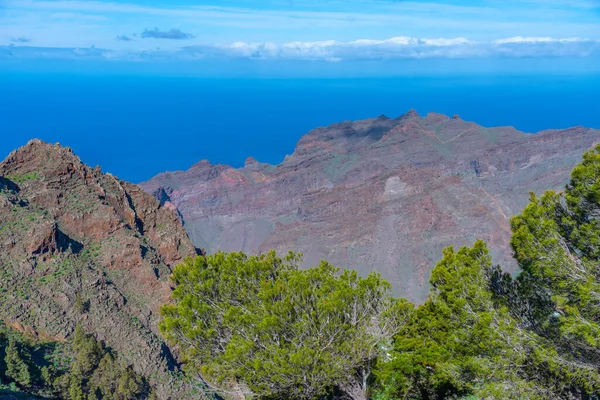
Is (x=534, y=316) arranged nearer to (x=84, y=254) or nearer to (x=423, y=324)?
(x=423, y=324)

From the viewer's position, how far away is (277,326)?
13.8 meters

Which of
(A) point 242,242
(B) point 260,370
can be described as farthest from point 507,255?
(B) point 260,370

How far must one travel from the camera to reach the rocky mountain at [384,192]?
67625 millimetres

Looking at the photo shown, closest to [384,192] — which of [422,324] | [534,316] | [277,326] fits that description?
[422,324]

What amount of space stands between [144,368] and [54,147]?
18.5m

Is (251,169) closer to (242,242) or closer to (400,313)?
(242,242)

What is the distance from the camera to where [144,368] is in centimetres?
2803

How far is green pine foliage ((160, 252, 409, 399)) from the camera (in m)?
13.7

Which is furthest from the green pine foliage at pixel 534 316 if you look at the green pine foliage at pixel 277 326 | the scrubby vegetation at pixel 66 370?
the scrubby vegetation at pixel 66 370

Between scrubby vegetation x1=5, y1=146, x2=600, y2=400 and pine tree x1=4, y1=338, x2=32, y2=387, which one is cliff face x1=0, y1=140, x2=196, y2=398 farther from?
scrubby vegetation x1=5, y1=146, x2=600, y2=400

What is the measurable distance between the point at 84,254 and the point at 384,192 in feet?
184

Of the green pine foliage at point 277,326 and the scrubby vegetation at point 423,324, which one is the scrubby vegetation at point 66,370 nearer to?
the scrubby vegetation at point 423,324

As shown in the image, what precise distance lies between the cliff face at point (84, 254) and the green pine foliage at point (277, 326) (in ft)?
48.7

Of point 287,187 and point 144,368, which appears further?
point 287,187
